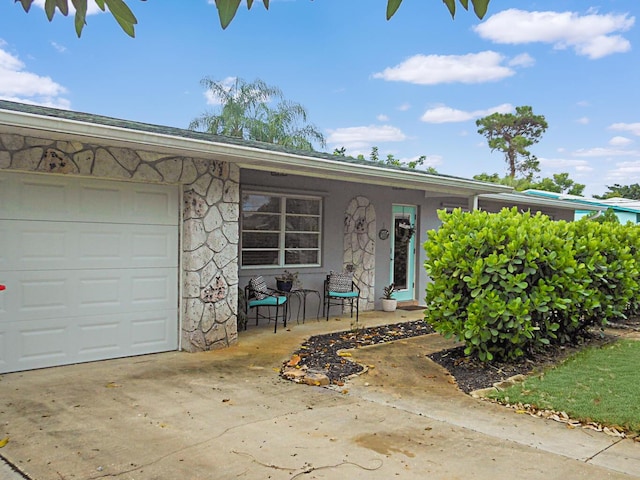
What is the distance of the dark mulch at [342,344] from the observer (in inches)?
248

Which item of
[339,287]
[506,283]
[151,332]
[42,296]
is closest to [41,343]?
[42,296]

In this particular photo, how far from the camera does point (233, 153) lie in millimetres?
6508

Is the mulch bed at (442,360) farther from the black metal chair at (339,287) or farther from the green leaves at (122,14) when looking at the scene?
the green leaves at (122,14)

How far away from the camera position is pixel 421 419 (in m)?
4.70

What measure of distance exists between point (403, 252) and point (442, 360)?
4.93 m

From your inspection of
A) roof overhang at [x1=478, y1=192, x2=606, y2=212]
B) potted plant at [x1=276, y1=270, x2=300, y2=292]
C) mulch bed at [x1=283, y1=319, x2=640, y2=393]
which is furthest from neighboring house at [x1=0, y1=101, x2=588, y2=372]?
roof overhang at [x1=478, y1=192, x2=606, y2=212]

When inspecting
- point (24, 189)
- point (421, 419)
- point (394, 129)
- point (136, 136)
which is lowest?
point (421, 419)

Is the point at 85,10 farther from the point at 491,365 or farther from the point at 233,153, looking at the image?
the point at 491,365

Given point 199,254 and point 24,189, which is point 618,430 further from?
point 24,189

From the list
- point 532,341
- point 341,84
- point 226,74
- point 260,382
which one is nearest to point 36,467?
point 260,382

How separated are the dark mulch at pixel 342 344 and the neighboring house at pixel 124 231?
1.17m

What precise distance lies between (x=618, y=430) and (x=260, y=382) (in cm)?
324

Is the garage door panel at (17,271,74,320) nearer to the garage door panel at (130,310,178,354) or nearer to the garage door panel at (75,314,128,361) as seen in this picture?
the garage door panel at (75,314,128,361)

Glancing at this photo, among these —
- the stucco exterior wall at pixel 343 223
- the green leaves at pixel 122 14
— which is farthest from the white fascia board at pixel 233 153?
the green leaves at pixel 122 14
